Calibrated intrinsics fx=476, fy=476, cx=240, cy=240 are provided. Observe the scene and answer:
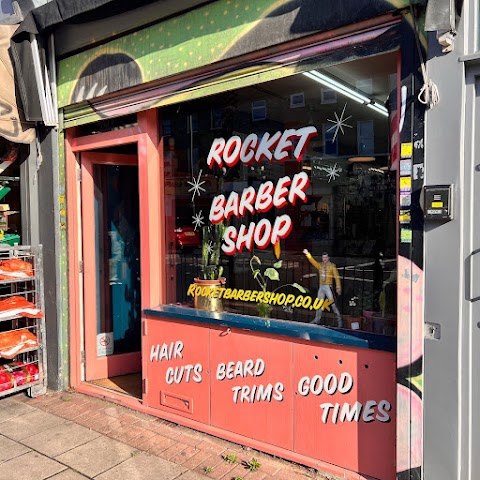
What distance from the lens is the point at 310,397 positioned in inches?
126

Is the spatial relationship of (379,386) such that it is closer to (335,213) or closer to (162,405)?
(335,213)

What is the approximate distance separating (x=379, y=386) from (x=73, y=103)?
361cm

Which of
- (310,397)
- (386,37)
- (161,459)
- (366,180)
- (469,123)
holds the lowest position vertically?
(161,459)

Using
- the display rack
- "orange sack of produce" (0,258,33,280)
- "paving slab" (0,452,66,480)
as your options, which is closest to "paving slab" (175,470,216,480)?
"paving slab" (0,452,66,480)

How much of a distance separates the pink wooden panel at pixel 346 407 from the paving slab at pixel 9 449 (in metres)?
2.04

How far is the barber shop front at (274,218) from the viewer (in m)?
2.85

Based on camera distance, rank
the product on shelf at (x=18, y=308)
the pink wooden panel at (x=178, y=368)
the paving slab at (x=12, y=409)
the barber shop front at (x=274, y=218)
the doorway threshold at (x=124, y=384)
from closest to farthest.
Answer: the barber shop front at (x=274, y=218) < the pink wooden panel at (x=178, y=368) < the paving slab at (x=12, y=409) < the product on shelf at (x=18, y=308) < the doorway threshold at (x=124, y=384)

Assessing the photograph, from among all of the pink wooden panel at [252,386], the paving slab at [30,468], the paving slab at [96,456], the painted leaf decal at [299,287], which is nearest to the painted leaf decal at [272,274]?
the painted leaf decal at [299,287]

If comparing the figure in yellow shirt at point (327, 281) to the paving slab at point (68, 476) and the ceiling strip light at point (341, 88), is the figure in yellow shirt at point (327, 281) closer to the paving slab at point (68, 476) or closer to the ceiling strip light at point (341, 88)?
the ceiling strip light at point (341, 88)

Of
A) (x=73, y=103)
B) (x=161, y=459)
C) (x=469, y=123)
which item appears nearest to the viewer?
(x=469, y=123)

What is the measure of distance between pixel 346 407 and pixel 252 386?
0.74 metres

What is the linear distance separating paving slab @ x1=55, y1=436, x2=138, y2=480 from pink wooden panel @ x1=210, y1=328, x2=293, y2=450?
725mm

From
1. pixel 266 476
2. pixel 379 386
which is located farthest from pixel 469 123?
pixel 266 476

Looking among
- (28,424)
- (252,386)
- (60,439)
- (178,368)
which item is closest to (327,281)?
(252,386)
